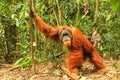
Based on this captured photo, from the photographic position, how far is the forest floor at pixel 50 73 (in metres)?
4.32

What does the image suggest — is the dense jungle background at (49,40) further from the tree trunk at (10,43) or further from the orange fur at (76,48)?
the orange fur at (76,48)

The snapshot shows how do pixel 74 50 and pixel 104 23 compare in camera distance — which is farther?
pixel 104 23

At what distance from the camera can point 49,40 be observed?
5234 millimetres

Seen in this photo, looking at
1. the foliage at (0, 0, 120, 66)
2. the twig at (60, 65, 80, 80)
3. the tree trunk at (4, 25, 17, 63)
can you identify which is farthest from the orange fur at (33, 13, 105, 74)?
the tree trunk at (4, 25, 17, 63)

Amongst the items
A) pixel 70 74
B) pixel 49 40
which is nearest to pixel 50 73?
pixel 70 74

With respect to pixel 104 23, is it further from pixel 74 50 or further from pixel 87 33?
pixel 74 50

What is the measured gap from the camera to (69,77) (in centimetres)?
427

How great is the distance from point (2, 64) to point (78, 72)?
1610 mm

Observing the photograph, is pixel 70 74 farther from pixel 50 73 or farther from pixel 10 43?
pixel 10 43

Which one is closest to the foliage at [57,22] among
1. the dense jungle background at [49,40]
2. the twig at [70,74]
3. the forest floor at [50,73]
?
the dense jungle background at [49,40]

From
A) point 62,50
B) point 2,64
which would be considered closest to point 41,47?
point 62,50

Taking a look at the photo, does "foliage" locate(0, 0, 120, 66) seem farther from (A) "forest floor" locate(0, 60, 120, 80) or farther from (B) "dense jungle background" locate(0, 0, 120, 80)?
(A) "forest floor" locate(0, 60, 120, 80)

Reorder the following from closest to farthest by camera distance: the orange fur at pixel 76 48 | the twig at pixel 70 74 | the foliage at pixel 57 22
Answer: the twig at pixel 70 74, the orange fur at pixel 76 48, the foliage at pixel 57 22

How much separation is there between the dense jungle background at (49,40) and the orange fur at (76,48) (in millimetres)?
141
